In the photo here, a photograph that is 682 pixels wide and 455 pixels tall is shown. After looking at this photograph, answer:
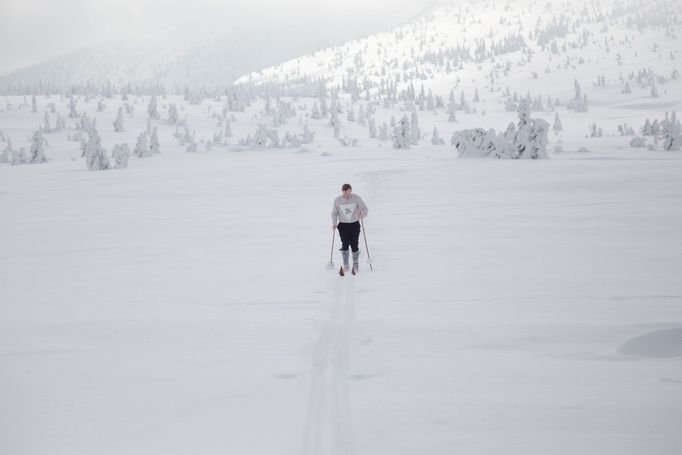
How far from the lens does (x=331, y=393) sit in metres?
4.54

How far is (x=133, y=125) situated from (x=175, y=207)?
48.4 m

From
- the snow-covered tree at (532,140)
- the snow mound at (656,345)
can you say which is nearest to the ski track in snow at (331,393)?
the snow mound at (656,345)

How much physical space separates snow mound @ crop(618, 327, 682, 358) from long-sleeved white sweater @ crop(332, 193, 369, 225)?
Result: 458cm

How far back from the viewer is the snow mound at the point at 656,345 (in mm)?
5242

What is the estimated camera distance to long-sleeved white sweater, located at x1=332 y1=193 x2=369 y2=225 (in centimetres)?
907

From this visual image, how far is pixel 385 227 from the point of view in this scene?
42.1ft

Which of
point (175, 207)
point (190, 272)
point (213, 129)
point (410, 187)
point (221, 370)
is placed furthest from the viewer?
point (213, 129)

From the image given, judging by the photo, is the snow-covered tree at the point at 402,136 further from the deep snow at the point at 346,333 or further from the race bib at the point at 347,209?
the race bib at the point at 347,209

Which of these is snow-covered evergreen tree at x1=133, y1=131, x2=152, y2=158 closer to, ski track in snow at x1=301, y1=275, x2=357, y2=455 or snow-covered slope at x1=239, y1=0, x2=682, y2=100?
ski track in snow at x1=301, y1=275, x2=357, y2=455

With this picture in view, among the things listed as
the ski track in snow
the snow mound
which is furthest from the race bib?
the snow mound

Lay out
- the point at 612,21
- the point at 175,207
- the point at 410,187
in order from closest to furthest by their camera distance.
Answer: the point at 175,207 < the point at 410,187 < the point at 612,21

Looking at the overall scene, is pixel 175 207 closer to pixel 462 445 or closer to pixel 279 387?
pixel 279 387

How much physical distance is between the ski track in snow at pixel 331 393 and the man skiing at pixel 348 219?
87.5 inches

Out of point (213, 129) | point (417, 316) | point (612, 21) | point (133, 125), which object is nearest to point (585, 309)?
point (417, 316)
